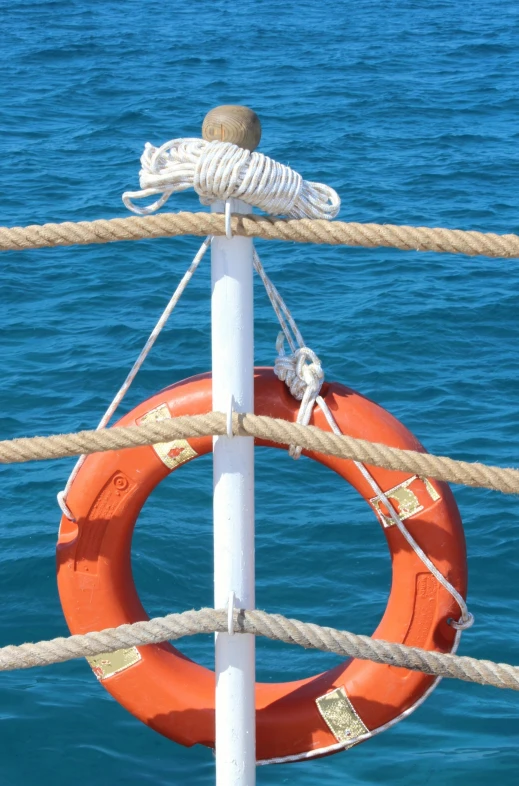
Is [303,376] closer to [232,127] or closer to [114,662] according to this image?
[232,127]

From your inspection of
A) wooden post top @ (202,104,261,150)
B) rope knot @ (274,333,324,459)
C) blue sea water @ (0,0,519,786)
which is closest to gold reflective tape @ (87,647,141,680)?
rope knot @ (274,333,324,459)

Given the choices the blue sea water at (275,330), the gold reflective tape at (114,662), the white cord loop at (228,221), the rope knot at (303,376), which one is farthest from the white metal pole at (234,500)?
the blue sea water at (275,330)

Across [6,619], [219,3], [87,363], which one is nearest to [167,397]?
[6,619]

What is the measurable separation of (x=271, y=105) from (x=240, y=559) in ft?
28.6

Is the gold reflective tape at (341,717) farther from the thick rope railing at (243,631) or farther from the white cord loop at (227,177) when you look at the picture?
the white cord loop at (227,177)

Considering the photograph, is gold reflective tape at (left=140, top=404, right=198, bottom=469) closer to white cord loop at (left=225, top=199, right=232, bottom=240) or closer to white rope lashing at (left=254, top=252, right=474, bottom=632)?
white rope lashing at (left=254, top=252, right=474, bottom=632)

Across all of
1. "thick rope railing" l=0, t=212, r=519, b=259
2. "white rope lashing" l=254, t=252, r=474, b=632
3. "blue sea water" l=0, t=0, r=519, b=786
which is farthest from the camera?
"blue sea water" l=0, t=0, r=519, b=786

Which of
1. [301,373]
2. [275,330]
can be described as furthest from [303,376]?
[275,330]

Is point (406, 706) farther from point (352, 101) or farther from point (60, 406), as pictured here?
point (352, 101)

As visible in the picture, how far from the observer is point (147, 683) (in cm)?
238

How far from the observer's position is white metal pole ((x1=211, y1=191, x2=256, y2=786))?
1.82 metres

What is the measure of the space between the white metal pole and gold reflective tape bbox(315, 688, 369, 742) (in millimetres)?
375

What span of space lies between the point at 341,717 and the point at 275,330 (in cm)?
381

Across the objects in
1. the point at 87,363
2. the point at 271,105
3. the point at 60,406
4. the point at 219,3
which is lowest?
the point at 60,406
